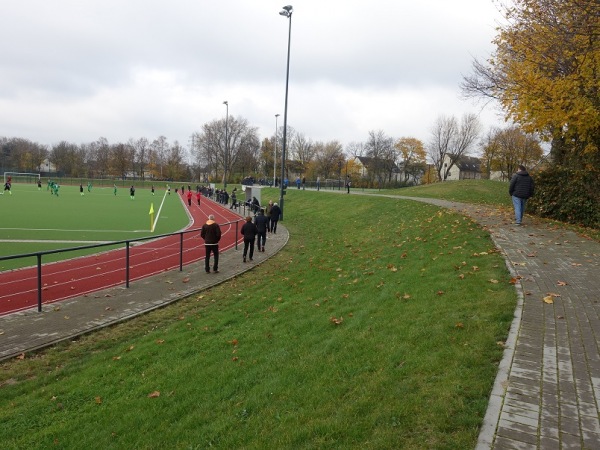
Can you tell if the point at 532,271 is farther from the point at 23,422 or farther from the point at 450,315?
the point at 23,422

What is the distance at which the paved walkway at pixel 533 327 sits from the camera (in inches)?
122

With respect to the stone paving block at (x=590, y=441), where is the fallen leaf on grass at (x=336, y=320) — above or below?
below

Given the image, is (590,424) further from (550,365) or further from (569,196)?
(569,196)

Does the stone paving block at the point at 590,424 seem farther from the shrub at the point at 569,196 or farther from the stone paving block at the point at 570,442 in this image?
the shrub at the point at 569,196

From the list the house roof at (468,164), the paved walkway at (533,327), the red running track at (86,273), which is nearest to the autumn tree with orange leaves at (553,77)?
the paved walkway at (533,327)

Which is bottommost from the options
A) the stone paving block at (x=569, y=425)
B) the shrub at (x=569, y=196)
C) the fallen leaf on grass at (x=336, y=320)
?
the fallen leaf on grass at (x=336, y=320)

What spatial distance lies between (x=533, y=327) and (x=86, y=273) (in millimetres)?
10908

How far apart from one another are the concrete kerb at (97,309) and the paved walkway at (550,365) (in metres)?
6.51

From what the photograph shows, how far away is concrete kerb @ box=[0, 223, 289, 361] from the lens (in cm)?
668

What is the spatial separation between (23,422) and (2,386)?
119 centimetres

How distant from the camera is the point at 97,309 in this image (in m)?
8.26

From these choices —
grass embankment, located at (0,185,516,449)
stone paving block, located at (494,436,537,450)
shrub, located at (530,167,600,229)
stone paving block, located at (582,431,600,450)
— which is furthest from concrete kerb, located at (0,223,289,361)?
shrub, located at (530,167,600,229)

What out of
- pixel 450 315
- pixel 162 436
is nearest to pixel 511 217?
pixel 450 315

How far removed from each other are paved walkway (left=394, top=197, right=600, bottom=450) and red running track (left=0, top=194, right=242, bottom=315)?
8724mm
